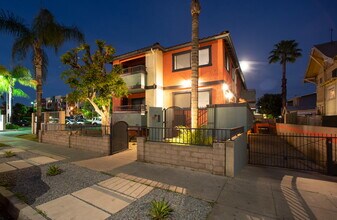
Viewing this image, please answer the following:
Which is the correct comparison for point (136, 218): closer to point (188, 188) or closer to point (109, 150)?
point (188, 188)

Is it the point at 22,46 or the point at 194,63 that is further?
the point at 22,46

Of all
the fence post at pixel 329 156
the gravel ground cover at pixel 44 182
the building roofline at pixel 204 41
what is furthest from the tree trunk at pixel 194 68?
the fence post at pixel 329 156

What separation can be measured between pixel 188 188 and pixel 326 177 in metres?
5.41

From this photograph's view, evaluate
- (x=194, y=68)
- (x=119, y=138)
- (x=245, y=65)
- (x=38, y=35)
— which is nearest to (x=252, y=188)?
(x=194, y=68)

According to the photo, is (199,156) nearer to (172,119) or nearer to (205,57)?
(172,119)

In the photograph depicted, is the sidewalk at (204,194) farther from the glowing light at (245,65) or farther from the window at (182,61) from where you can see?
the glowing light at (245,65)

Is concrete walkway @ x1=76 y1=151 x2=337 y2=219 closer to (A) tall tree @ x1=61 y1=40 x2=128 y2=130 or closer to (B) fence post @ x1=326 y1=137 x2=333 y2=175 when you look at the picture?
(B) fence post @ x1=326 y1=137 x2=333 y2=175

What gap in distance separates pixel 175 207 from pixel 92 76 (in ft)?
34.8

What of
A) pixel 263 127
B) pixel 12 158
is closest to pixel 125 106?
pixel 12 158

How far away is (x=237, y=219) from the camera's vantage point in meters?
3.59

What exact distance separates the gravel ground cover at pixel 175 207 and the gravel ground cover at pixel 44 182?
Result: 210cm

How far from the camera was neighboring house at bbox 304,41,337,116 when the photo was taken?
1439cm

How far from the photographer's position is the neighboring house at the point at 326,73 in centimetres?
1439

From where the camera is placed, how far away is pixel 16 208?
13.3ft
